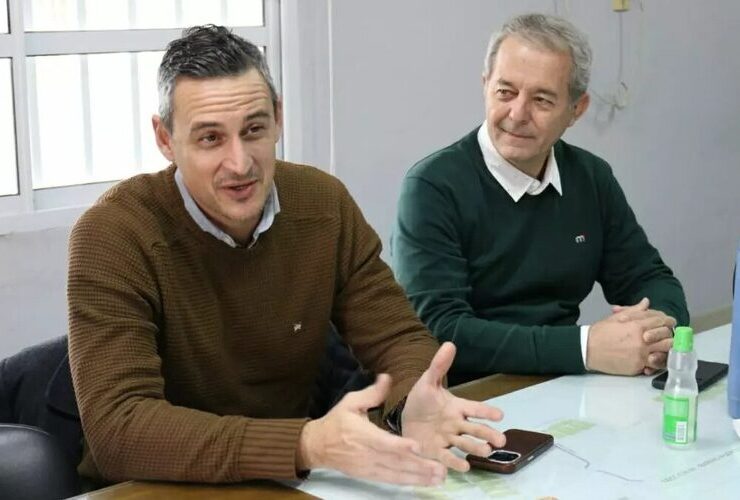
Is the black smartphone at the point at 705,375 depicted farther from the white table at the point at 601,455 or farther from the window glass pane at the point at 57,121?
the window glass pane at the point at 57,121

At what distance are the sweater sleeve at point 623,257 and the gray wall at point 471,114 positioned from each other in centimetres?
102

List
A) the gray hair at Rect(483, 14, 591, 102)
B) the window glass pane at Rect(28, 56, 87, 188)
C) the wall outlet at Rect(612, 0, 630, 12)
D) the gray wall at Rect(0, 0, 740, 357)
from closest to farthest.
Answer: the gray hair at Rect(483, 14, 591, 102), the window glass pane at Rect(28, 56, 87, 188), the gray wall at Rect(0, 0, 740, 357), the wall outlet at Rect(612, 0, 630, 12)

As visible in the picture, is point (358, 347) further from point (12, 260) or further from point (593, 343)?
point (12, 260)

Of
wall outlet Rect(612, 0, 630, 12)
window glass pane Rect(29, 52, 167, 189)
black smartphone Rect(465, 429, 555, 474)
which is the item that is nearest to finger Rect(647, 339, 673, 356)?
black smartphone Rect(465, 429, 555, 474)

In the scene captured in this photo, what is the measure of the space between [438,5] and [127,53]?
1073 mm

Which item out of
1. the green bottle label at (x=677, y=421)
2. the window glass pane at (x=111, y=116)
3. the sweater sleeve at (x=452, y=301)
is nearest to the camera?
the green bottle label at (x=677, y=421)

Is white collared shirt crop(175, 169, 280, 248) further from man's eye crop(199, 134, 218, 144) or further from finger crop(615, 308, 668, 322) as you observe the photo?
finger crop(615, 308, 668, 322)

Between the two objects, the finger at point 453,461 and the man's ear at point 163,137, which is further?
the man's ear at point 163,137

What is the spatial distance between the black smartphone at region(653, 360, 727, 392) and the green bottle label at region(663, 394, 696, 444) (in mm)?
270

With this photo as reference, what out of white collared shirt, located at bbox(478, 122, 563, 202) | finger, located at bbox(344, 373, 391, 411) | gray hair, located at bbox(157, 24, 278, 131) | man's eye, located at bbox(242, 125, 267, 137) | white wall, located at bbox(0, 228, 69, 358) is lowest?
white wall, located at bbox(0, 228, 69, 358)

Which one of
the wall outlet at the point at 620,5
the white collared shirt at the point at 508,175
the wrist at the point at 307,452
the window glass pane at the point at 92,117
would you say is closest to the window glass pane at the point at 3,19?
the window glass pane at the point at 92,117

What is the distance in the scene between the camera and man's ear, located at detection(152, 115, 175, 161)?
1900mm

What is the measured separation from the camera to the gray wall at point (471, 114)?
10.6 ft

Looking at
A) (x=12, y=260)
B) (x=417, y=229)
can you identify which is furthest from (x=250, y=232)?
(x=12, y=260)
